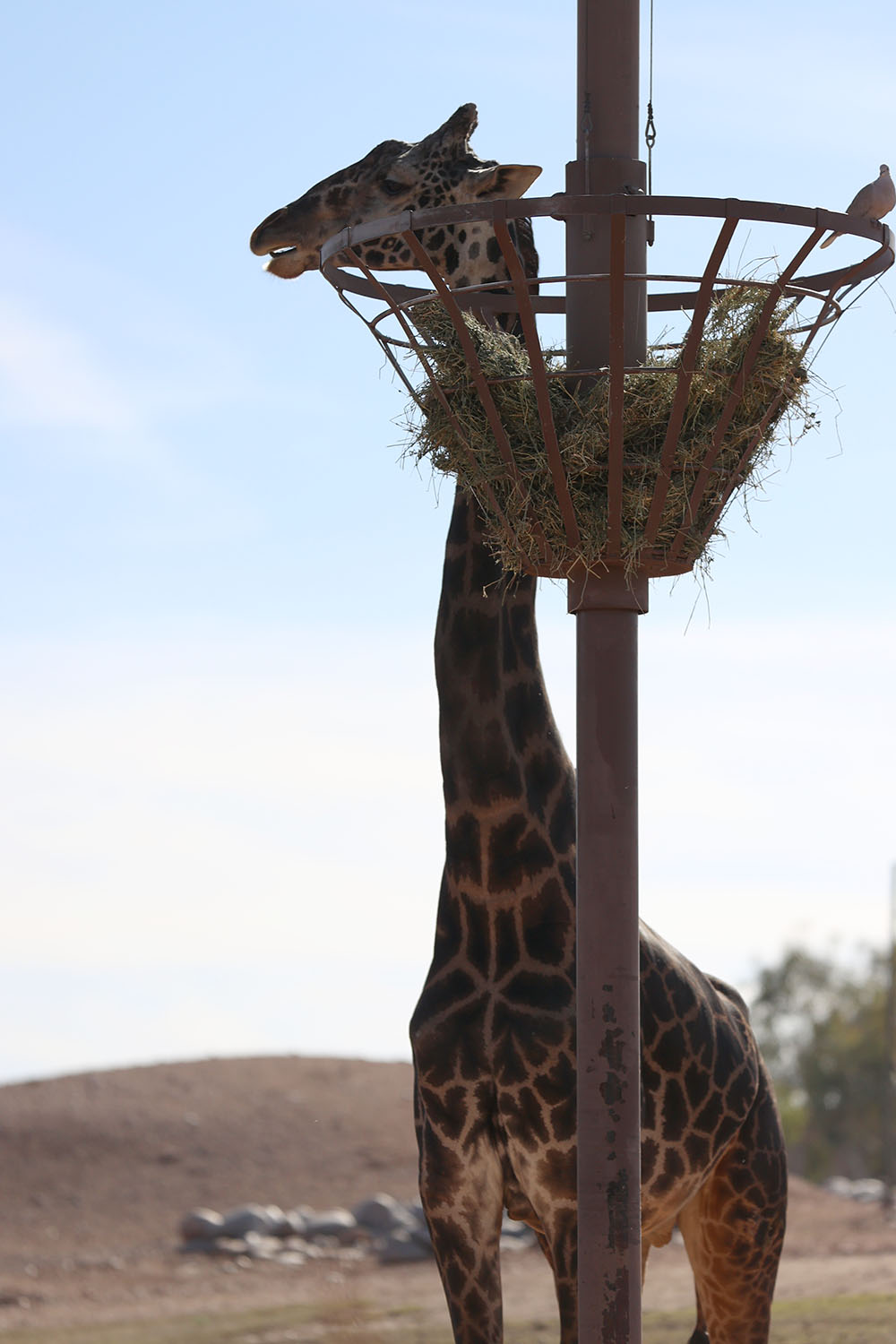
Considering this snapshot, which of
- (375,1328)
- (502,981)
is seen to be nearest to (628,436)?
(502,981)

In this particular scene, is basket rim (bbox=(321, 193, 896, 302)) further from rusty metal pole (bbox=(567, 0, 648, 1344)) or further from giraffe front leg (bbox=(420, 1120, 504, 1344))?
giraffe front leg (bbox=(420, 1120, 504, 1344))

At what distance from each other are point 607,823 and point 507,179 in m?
2.26

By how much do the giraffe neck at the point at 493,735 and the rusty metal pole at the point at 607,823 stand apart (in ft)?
3.66

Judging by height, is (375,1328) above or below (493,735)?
below

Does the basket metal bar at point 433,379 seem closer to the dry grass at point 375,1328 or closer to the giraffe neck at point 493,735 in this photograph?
the giraffe neck at point 493,735

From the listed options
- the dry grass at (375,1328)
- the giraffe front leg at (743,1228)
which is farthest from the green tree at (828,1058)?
the giraffe front leg at (743,1228)

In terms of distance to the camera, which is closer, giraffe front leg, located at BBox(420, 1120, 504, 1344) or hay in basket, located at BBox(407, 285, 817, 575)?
hay in basket, located at BBox(407, 285, 817, 575)

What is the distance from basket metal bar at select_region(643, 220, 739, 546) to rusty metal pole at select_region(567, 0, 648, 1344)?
17cm

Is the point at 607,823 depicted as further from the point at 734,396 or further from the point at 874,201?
the point at 874,201

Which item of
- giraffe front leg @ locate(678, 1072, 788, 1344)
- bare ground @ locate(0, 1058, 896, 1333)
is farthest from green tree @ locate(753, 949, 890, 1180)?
giraffe front leg @ locate(678, 1072, 788, 1344)

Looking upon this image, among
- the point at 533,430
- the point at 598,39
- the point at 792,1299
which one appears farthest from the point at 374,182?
the point at 792,1299

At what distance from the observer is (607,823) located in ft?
13.8

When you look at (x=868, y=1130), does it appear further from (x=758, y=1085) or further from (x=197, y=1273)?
(x=758, y=1085)

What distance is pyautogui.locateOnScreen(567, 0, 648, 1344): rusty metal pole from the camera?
4105 mm
